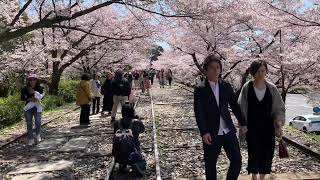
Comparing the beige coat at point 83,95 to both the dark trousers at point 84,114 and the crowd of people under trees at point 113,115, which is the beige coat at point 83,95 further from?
the dark trousers at point 84,114

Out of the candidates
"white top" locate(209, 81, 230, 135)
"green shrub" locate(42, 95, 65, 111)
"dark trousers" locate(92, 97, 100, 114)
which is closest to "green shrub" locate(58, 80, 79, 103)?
"green shrub" locate(42, 95, 65, 111)

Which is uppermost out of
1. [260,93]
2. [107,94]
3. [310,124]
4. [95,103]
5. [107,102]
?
[260,93]

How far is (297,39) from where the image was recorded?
17922 millimetres

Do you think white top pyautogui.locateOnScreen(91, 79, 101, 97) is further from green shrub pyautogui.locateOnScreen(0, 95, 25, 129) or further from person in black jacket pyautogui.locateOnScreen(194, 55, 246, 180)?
person in black jacket pyautogui.locateOnScreen(194, 55, 246, 180)

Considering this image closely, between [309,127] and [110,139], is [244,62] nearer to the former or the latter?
[309,127]

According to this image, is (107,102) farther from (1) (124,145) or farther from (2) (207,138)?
(2) (207,138)

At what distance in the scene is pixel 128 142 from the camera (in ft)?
23.1

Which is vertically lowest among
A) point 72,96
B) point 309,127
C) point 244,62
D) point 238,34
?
point 309,127

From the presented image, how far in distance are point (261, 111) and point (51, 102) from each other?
17763 millimetres

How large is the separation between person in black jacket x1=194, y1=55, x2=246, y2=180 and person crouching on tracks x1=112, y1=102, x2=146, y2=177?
2223mm

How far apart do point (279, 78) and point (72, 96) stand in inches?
510

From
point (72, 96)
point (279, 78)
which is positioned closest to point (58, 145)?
point (279, 78)

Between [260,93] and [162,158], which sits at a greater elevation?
[260,93]

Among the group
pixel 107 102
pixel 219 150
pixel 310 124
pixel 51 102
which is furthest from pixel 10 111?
pixel 310 124
